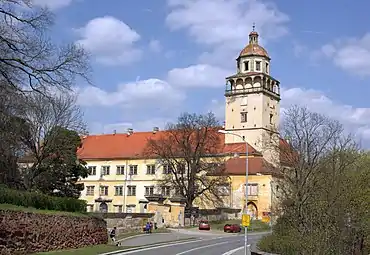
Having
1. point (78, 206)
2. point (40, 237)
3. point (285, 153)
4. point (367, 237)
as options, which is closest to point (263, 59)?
point (285, 153)

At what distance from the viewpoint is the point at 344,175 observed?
22.7 meters

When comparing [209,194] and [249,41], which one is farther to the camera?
[249,41]

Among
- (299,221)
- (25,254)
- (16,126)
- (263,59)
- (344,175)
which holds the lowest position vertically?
(25,254)

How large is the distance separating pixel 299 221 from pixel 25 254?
593 inches

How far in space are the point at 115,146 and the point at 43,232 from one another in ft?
252

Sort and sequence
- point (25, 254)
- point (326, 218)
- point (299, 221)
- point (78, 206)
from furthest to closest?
point (78, 206), point (25, 254), point (299, 221), point (326, 218)

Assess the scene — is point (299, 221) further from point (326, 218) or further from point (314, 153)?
point (314, 153)

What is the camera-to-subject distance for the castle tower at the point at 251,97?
93188 mm

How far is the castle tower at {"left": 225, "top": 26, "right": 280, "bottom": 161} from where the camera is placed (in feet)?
306

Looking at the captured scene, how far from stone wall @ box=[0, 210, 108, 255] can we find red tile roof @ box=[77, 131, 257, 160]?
6314 cm

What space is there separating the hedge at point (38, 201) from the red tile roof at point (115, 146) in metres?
62.7

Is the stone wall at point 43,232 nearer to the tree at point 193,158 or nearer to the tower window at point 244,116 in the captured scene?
the tree at point 193,158

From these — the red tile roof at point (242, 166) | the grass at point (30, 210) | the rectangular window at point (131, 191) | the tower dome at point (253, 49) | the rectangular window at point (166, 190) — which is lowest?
the grass at point (30, 210)

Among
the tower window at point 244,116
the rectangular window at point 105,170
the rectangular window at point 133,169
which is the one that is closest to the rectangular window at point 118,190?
the rectangular window at point 133,169
